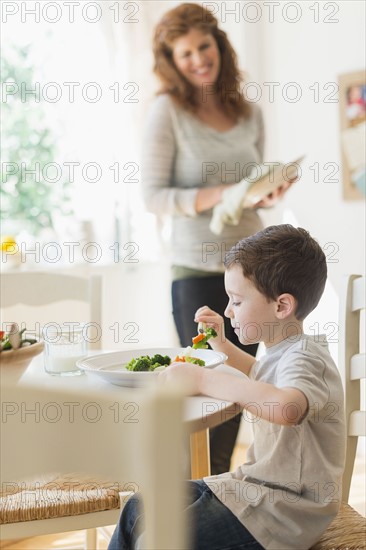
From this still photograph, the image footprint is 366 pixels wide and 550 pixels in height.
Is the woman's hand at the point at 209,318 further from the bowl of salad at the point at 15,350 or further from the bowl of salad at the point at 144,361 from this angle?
the bowl of salad at the point at 15,350

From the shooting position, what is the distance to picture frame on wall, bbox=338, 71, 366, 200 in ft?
9.48

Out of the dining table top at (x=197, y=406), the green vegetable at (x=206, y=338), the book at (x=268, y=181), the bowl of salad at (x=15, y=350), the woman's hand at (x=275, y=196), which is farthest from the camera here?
the woman's hand at (x=275, y=196)

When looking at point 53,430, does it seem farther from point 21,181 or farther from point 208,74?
point 21,181

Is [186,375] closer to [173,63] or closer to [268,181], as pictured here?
[268,181]

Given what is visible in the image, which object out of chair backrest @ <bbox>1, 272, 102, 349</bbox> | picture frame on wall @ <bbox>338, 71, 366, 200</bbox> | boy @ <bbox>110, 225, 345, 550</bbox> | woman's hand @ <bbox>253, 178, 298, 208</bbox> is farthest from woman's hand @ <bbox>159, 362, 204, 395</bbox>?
picture frame on wall @ <bbox>338, 71, 366, 200</bbox>

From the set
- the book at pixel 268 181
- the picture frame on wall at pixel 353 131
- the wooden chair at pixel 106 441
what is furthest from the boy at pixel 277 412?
the picture frame on wall at pixel 353 131

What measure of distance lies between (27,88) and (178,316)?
4.70ft

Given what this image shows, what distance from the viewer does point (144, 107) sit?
3.11m

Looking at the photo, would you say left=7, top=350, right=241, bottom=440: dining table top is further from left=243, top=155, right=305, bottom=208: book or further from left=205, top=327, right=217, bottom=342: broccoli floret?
left=243, top=155, right=305, bottom=208: book

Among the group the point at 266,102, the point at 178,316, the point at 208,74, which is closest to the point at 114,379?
the point at 178,316

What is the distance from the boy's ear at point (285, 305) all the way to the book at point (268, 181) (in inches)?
29.5

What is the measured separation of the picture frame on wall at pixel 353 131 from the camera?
289 cm

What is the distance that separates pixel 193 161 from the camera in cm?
208

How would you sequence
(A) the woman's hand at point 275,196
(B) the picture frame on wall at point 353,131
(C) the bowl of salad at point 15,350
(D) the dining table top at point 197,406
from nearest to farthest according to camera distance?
(D) the dining table top at point 197,406
(C) the bowl of salad at point 15,350
(A) the woman's hand at point 275,196
(B) the picture frame on wall at point 353,131
